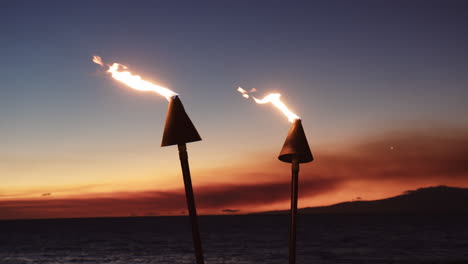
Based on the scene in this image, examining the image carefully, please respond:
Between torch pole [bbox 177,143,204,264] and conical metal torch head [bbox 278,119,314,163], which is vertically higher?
conical metal torch head [bbox 278,119,314,163]

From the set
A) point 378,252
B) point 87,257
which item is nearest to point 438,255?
point 378,252

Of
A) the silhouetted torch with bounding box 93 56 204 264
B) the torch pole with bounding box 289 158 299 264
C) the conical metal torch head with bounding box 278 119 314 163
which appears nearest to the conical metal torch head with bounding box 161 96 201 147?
the silhouetted torch with bounding box 93 56 204 264

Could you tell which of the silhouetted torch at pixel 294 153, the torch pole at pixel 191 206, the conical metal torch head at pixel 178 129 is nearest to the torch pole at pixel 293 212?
the silhouetted torch at pixel 294 153

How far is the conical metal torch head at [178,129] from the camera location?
472 cm

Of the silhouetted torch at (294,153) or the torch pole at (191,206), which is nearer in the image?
the torch pole at (191,206)

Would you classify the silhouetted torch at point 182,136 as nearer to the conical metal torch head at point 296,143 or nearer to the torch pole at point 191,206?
the torch pole at point 191,206

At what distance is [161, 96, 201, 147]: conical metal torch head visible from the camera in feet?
15.5

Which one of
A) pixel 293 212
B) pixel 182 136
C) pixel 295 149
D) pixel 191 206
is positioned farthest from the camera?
pixel 295 149

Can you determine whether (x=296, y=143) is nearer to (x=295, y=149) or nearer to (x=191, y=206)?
(x=295, y=149)

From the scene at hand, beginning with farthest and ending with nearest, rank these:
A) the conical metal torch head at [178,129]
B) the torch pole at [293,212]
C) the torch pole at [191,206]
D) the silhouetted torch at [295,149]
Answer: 1. the silhouetted torch at [295,149]
2. the torch pole at [293,212]
3. the conical metal torch head at [178,129]
4. the torch pole at [191,206]

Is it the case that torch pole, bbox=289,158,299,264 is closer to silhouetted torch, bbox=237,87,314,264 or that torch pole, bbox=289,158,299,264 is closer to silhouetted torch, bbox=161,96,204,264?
silhouetted torch, bbox=237,87,314,264

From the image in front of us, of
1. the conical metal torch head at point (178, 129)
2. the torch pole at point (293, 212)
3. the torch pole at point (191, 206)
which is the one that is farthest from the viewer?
the torch pole at point (293, 212)

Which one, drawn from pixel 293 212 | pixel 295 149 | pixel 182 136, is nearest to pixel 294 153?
pixel 295 149

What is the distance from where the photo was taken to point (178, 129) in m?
4.74
